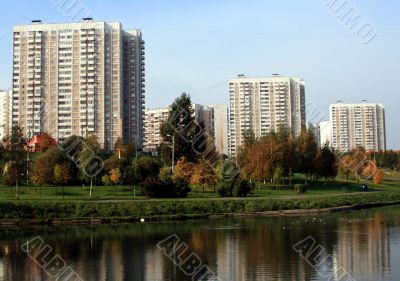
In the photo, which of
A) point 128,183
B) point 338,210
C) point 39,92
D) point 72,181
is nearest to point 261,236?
point 338,210

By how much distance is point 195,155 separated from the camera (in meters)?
76.4

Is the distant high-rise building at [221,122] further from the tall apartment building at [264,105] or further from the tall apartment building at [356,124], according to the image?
the tall apartment building at [356,124]

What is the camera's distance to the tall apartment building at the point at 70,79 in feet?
370

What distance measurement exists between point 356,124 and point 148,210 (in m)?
121

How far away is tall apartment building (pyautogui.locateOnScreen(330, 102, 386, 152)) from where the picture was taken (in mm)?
157000

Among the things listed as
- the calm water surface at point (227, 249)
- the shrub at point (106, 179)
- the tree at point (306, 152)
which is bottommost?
the calm water surface at point (227, 249)

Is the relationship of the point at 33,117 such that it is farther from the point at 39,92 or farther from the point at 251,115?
the point at 251,115

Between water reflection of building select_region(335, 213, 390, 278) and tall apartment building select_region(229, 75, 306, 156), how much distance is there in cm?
9423

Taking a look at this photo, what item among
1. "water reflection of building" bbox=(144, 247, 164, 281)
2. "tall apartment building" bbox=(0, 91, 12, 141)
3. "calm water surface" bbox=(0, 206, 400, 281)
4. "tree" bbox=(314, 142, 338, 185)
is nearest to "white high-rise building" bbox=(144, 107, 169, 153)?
"tall apartment building" bbox=(0, 91, 12, 141)

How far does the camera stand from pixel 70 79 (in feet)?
374

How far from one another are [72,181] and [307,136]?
3863cm

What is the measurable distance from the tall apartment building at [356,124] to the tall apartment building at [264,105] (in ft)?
81.1

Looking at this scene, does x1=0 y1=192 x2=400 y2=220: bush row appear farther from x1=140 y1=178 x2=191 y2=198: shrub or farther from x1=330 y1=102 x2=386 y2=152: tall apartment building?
x1=330 y1=102 x2=386 y2=152: tall apartment building

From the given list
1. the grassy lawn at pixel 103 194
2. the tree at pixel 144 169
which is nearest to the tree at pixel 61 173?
the grassy lawn at pixel 103 194
